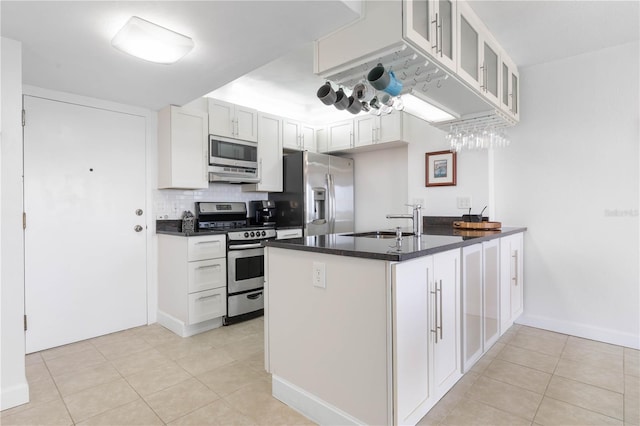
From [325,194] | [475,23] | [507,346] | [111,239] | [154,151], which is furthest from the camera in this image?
[325,194]

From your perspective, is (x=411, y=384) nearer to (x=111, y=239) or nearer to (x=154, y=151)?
(x=111, y=239)

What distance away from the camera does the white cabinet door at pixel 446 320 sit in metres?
1.73

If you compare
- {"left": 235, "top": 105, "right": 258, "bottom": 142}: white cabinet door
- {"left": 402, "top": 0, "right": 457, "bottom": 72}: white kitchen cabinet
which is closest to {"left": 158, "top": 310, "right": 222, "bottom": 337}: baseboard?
{"left": 235, "top": 105, "right": 258, "bottom": 142}: white cabinet door

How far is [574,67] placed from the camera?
297cm

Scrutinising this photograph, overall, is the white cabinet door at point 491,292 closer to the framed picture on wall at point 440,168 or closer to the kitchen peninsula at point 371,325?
the kitchen peninsula at point 371,325

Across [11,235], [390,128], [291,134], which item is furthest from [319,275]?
[291,134]

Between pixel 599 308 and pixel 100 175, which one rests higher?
pixel 100 175

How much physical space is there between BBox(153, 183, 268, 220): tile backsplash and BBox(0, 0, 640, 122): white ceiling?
95 cm

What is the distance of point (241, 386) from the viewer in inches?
85.0

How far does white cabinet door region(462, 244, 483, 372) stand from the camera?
78.5 inches

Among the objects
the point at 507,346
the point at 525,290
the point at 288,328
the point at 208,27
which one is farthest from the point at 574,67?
the point at 288,328

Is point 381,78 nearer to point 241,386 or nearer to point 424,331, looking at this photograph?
point 424,331

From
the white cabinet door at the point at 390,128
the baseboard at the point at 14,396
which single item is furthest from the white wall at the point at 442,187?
the baseboard at the point at 14,396

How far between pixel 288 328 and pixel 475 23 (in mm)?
2351
